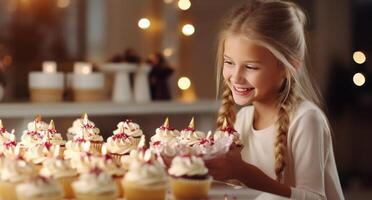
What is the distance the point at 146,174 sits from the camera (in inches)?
65.0

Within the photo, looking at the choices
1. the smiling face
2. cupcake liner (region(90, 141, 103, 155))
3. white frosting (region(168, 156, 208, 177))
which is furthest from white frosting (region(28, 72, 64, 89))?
white frosting (region(168, 156, 208, 177))

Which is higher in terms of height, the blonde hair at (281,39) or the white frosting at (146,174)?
the blonde hair at (281,39)

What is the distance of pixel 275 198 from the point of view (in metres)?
1.89

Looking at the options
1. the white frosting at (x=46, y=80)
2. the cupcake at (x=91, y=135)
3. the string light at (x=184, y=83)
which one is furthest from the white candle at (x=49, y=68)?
the cupcake at (x=91, y=135)

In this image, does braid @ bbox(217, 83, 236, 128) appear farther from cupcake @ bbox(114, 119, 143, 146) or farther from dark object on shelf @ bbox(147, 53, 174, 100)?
dark object on shelf @ bbox(147, 53, 174, 100)

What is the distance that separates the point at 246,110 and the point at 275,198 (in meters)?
0.55

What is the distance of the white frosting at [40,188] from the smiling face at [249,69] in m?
0.69

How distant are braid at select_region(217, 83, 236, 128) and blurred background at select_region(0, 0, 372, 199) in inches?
73.7

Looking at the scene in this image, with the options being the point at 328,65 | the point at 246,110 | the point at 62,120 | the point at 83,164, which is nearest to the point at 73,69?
the point at 62,120

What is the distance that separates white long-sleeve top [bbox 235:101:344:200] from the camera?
80.5 inches

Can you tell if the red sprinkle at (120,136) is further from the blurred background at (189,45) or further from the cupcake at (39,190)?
the blurred background at (189,45)

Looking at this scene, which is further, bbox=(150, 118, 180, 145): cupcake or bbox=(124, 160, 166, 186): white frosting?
bbox=(150, 118, 180, 145): cupcake

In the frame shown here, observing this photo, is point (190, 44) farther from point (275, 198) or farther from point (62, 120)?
point (275, 198)

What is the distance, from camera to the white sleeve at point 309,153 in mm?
2041
